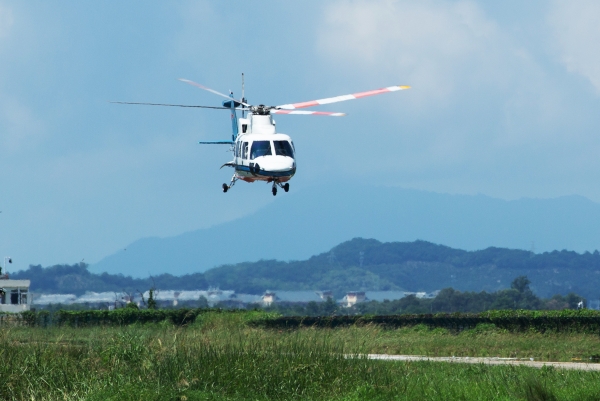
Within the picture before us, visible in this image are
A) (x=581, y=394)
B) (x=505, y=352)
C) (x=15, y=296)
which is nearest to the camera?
(x=581, y=394)

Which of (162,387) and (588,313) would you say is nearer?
(162,387)

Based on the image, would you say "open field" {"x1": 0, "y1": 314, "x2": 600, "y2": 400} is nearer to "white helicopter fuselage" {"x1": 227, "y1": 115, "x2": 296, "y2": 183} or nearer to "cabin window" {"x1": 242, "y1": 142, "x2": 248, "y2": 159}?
"white helicopter fuselage" {"x1": 227, "y1": 115, "x2": 296, "y2": 183}

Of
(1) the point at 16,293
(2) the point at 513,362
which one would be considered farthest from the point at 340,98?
(1) the point at 16,293

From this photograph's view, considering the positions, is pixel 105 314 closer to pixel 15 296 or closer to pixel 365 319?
pixel 365 319

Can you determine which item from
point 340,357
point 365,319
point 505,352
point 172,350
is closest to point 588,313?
point 505,352

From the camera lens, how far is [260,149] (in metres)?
41.8

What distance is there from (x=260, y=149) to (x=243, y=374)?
1681cm

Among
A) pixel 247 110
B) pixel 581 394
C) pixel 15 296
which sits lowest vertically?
pixel 581 394

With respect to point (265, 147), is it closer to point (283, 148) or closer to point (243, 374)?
point (283, 148)

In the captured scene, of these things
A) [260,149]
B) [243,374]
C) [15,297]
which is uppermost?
[260,149]

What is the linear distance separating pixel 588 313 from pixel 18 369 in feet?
83.7

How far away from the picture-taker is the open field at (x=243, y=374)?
2459 centimetres

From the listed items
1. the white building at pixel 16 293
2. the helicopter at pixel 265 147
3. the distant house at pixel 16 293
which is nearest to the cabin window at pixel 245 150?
the helicopter at pixel 265 147

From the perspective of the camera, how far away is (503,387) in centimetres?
2516
